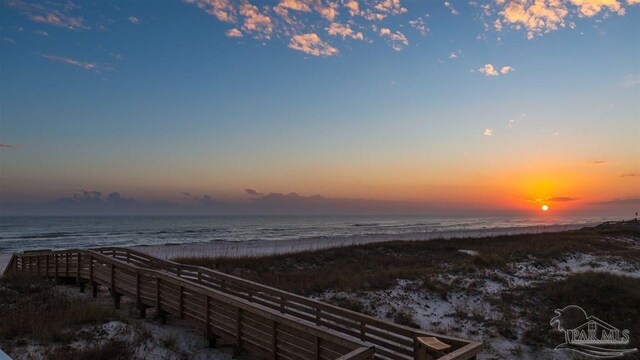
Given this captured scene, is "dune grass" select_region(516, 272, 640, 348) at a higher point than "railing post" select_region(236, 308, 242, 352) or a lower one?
lower

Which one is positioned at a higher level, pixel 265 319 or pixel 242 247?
pixel 265 319

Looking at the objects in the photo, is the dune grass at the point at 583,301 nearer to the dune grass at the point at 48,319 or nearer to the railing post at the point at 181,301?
the railing post at the point at 181,301

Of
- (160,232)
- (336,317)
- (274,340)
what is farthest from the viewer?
(160,232)

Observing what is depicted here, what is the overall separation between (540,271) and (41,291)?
19524mm

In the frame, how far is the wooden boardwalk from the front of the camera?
20.9 feet

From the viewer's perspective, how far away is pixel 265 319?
26.5ft

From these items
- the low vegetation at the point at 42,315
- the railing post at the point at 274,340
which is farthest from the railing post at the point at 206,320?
the low vegetation at the point at 42,315

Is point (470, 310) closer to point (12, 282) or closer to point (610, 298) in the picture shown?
point (610, 298)

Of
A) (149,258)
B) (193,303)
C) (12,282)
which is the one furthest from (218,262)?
(193,303)

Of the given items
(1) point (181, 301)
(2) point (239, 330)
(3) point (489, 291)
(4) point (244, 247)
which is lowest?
(4) point (244, 247)

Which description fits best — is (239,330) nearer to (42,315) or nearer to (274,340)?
(274,340)

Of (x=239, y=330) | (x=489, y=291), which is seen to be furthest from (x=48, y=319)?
(x=489, y=291)

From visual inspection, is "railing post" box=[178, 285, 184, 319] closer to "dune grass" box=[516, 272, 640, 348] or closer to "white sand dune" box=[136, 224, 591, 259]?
"dune grass" box=[516, 272, 640, 348]

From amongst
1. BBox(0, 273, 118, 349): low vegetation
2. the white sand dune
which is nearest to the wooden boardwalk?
BBox(0, 273, 118, 349): low vegetation
